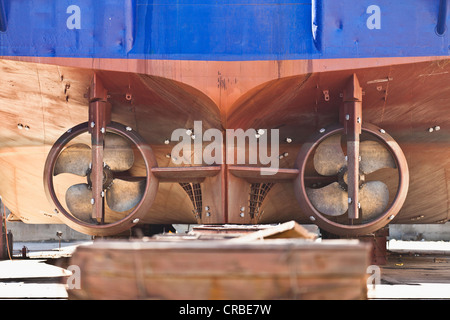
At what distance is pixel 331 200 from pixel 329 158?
2.57ft

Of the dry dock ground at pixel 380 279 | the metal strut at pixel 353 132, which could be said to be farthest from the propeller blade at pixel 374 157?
the dry dock ground at pixel 380 279

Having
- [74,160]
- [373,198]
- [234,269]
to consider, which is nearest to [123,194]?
[74,160]

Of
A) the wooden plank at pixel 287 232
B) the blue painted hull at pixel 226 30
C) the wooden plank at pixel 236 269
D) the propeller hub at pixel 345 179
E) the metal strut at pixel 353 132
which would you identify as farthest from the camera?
the propeller hub at pixel 345 179

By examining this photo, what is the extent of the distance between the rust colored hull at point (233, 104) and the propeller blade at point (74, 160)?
721 millimetres

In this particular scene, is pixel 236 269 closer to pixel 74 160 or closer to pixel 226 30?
pixel 226 30

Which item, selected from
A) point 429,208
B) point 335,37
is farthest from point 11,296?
point 429,208

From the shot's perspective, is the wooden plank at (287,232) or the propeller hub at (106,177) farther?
the propeller hub at (106,177)

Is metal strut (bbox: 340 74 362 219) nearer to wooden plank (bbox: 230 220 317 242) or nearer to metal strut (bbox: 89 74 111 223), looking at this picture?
metal strut (bbox: 89 74 111 223)

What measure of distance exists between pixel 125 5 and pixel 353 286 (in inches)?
278

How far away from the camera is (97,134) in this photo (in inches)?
413

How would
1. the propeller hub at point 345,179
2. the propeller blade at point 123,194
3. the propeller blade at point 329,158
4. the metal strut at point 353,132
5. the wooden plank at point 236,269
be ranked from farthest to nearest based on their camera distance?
the propeller blade at point 329,158, the propeller blade at point 123,194, the propeller hub at point 345,179, the metal strut at point 353,132, the wooden plank at point 236,269

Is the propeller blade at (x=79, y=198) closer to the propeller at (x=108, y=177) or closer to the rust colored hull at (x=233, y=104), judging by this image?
the propeller at (x=108, y=177)

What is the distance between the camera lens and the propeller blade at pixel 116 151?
435 inches

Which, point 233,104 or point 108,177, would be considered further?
point 108,177
